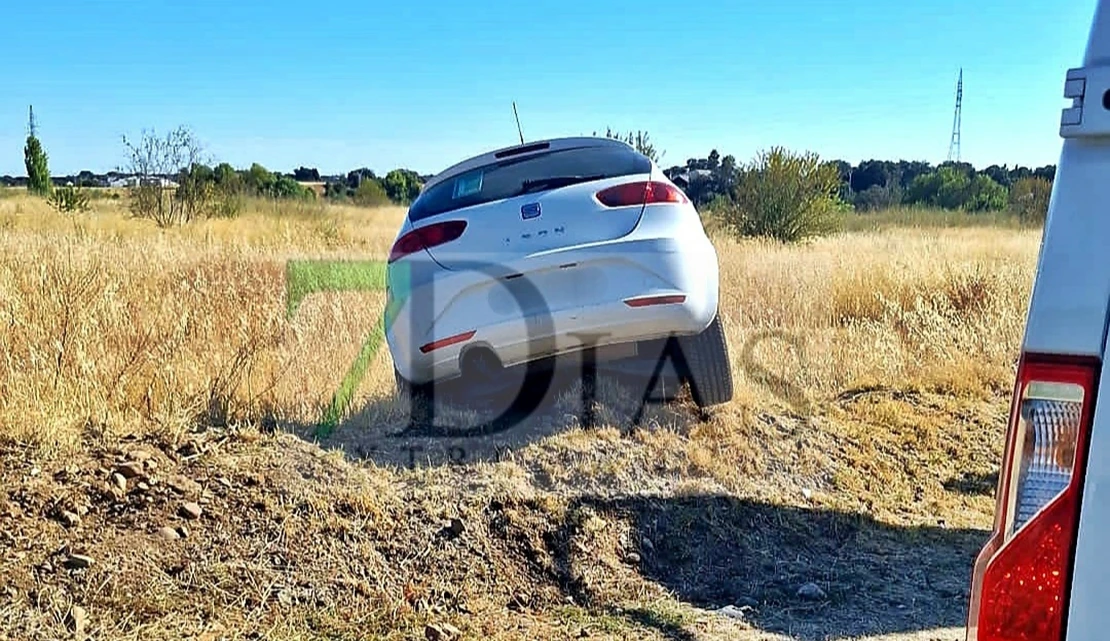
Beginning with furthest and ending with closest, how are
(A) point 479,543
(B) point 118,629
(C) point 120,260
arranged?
(C) point 120,260
(A) point 479,543
(B) point 118,629

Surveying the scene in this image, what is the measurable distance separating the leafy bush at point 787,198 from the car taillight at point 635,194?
19.9m

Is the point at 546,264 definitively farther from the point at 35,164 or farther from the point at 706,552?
the point at 35,164

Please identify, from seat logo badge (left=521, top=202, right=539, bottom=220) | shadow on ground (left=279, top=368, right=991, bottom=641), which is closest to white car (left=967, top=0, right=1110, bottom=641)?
shadow on ground (left=279, top=368, right=991, bottom=641)

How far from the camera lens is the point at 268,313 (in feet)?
20.6

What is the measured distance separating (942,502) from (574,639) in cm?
274

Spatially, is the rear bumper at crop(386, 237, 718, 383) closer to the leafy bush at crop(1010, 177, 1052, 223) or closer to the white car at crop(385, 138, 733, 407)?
the white car at crop(385, 138, 733, 407)

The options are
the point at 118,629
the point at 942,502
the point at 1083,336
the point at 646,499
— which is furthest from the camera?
the point at 942,502

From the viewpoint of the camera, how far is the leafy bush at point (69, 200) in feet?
75.9

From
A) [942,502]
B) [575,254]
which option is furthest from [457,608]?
[942,502]

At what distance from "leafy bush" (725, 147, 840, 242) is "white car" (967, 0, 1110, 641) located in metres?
23.2

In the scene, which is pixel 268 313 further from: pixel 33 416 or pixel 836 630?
pixel 836 630

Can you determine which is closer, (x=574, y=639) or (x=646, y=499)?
(x=574, y=639)

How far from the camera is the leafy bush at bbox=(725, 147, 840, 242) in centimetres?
2438

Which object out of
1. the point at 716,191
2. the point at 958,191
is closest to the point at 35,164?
the point at 716,191
